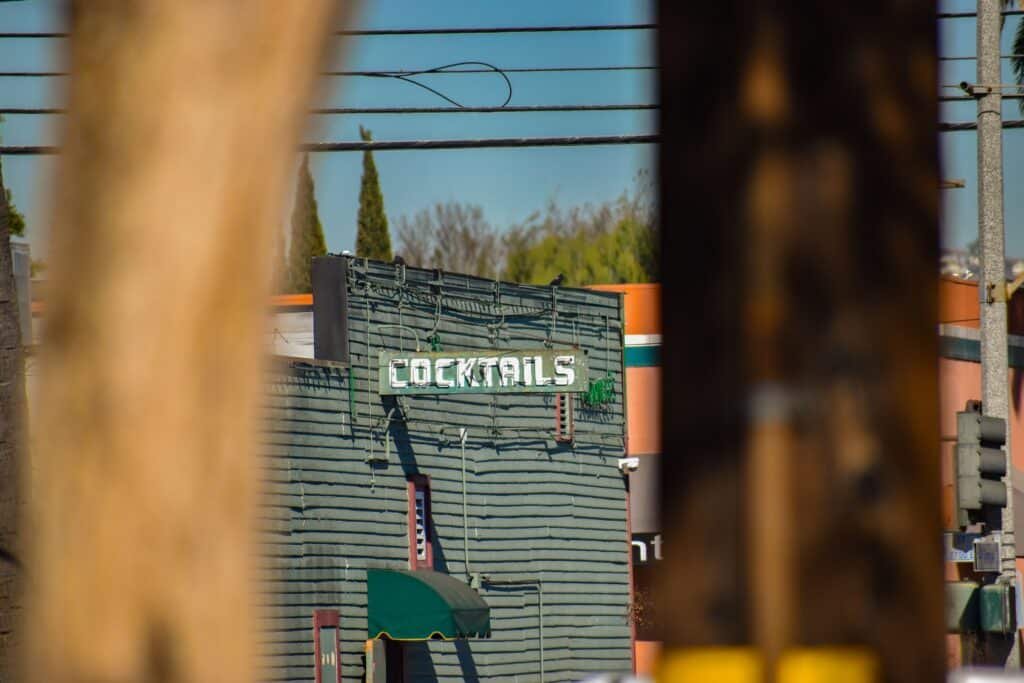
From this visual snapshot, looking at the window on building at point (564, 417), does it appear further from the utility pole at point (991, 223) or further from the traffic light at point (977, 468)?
the traffic light at point (977, 468)

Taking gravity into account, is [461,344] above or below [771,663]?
above

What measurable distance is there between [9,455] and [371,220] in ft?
186

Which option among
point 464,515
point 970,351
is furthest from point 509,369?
point 970,351

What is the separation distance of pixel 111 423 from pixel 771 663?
62 centimetres

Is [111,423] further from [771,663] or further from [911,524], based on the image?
[911,524]

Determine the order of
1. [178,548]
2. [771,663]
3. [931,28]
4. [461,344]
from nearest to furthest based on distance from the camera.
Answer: [178,548]
[771,663]
[931,28]
[461,344]

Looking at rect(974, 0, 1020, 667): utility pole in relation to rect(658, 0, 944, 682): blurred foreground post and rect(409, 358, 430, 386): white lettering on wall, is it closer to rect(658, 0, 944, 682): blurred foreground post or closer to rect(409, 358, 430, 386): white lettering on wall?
rect(409, 358, 430, 386): white lettering on wall

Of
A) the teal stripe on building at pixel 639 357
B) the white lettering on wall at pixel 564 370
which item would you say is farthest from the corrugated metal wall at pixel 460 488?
the teal stripe on building at pixel 639 357

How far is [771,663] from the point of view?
4.83 ft

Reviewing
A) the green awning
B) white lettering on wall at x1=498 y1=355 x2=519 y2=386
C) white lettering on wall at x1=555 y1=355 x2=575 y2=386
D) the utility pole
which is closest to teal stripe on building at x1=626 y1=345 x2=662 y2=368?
white lettering on wall at x1=555 y1=355 x2=575 y2=386

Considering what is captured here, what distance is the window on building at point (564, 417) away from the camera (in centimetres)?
2737

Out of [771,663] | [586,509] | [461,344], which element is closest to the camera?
[771,663]

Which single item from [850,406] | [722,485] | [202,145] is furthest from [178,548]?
[850,406]

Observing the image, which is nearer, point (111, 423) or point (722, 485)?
point (111, 423)
